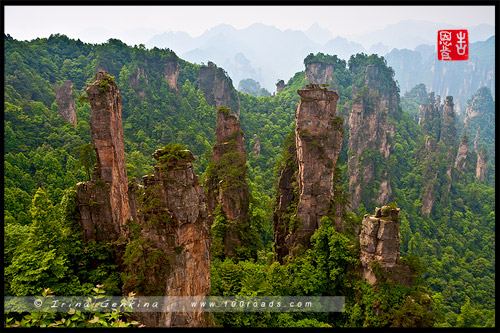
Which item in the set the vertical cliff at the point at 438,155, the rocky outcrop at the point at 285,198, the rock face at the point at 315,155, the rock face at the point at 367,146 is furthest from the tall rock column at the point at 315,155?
the vertical cliff at the point at 438,155

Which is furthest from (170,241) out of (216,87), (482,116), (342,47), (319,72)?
(342,47)

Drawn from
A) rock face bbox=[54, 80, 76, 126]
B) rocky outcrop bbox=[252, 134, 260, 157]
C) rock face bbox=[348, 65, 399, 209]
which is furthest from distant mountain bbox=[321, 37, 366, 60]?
rock face bbox=[54, 80, 76, 126]

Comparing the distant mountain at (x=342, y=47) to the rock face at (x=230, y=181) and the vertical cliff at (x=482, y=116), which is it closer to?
the vertical cliff at (x=482, y=116)

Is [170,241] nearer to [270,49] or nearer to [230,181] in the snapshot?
[230,181]

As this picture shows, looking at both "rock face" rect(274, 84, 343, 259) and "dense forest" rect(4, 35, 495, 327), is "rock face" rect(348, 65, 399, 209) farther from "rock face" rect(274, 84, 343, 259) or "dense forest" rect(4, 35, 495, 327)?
"rock face" rect(274, 84, 343, 259)

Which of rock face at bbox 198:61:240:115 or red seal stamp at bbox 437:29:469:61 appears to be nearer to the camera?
red seal stamp at bbox 437:29:469:61
